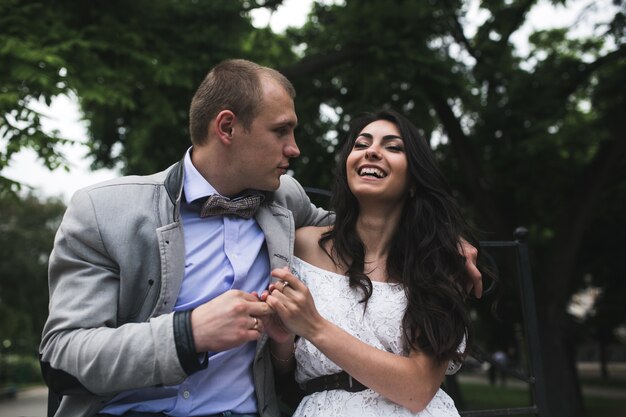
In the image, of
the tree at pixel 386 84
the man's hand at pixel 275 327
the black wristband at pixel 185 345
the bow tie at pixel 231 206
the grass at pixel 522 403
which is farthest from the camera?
the grass at pixel 522 403

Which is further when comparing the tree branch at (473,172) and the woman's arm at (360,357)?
the tree branch at (473,172)

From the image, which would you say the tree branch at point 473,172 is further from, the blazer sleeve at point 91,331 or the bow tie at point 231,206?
the blazer sleeve at point 91,331

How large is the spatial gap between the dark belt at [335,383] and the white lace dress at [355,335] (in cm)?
2

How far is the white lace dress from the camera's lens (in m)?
2.93

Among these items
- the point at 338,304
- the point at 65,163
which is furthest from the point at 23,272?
the point at 338,304

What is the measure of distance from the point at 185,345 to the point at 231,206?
30.5 inches

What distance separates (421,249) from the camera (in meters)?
3.25

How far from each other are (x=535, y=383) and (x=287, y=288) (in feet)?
5.55

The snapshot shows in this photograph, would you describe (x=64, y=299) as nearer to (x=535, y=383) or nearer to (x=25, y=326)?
(x=535, y=383)

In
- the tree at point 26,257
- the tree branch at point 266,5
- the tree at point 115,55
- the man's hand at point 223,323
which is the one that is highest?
the tree branch at point 266,5

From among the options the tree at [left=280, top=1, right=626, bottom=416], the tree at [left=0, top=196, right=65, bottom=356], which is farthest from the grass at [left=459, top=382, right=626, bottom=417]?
the tree at [left=0, top=196, right=65, bottom=356]

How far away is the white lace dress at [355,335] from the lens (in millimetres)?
2934

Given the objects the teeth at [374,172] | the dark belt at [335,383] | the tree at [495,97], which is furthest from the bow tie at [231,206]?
the tree at [495,97]

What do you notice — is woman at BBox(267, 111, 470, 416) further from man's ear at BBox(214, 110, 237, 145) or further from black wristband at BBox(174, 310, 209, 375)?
man's ear at BBox(214, 110, 237, 145)
